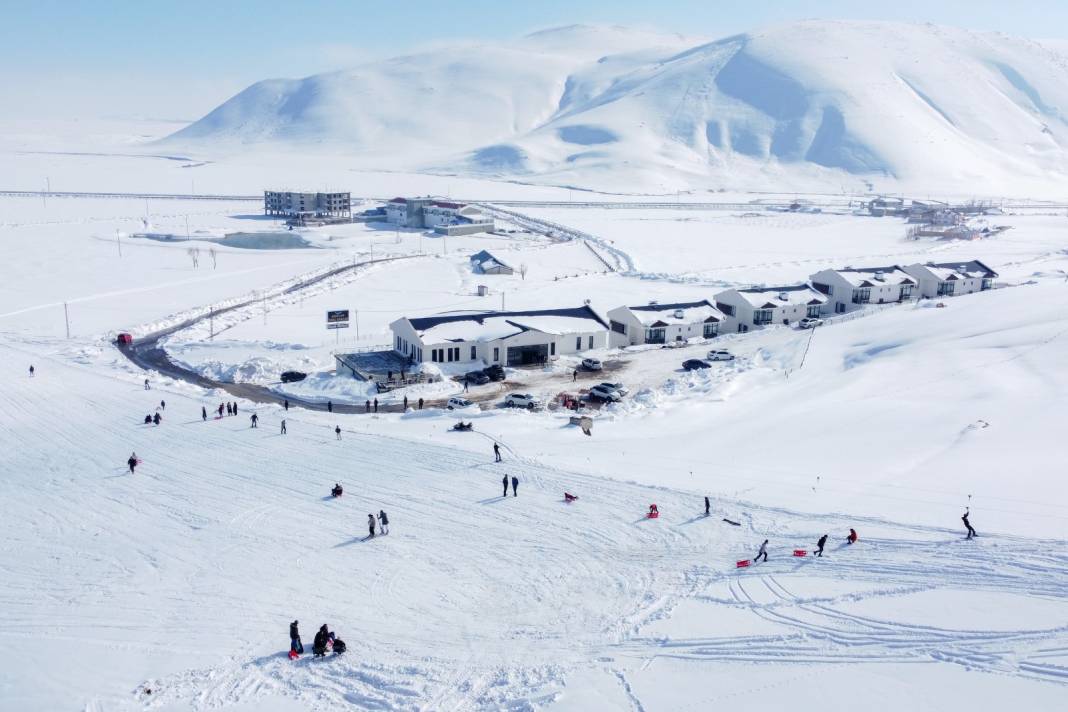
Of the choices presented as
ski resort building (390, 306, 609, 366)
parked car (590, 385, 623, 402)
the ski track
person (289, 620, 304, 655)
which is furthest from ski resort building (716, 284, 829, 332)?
person (289, 620, 304, 655)

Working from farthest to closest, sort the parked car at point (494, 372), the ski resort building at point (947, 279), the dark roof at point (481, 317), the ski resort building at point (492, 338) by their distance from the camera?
1. the ski resort building at point (947, 279)
2. the dark roof at point (481, 317)
3. the ski resort building at point (492, 338)
4. the parked car at point (494, 372)

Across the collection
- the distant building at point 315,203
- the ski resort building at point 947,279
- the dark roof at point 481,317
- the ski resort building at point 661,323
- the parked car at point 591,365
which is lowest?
the parked car at point 591,365

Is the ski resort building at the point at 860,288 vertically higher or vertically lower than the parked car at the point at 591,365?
higher

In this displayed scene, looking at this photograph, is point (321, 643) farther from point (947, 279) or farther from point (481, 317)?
point (947, 279)

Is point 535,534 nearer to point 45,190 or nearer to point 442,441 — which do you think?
point 442,441

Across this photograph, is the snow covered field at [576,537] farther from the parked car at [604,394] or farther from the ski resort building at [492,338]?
the ski resort building at [492,338]

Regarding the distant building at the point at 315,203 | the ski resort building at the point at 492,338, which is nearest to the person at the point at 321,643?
the ski resort building at the point at 492,338

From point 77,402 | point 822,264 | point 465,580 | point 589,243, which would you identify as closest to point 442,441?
point 465,580
